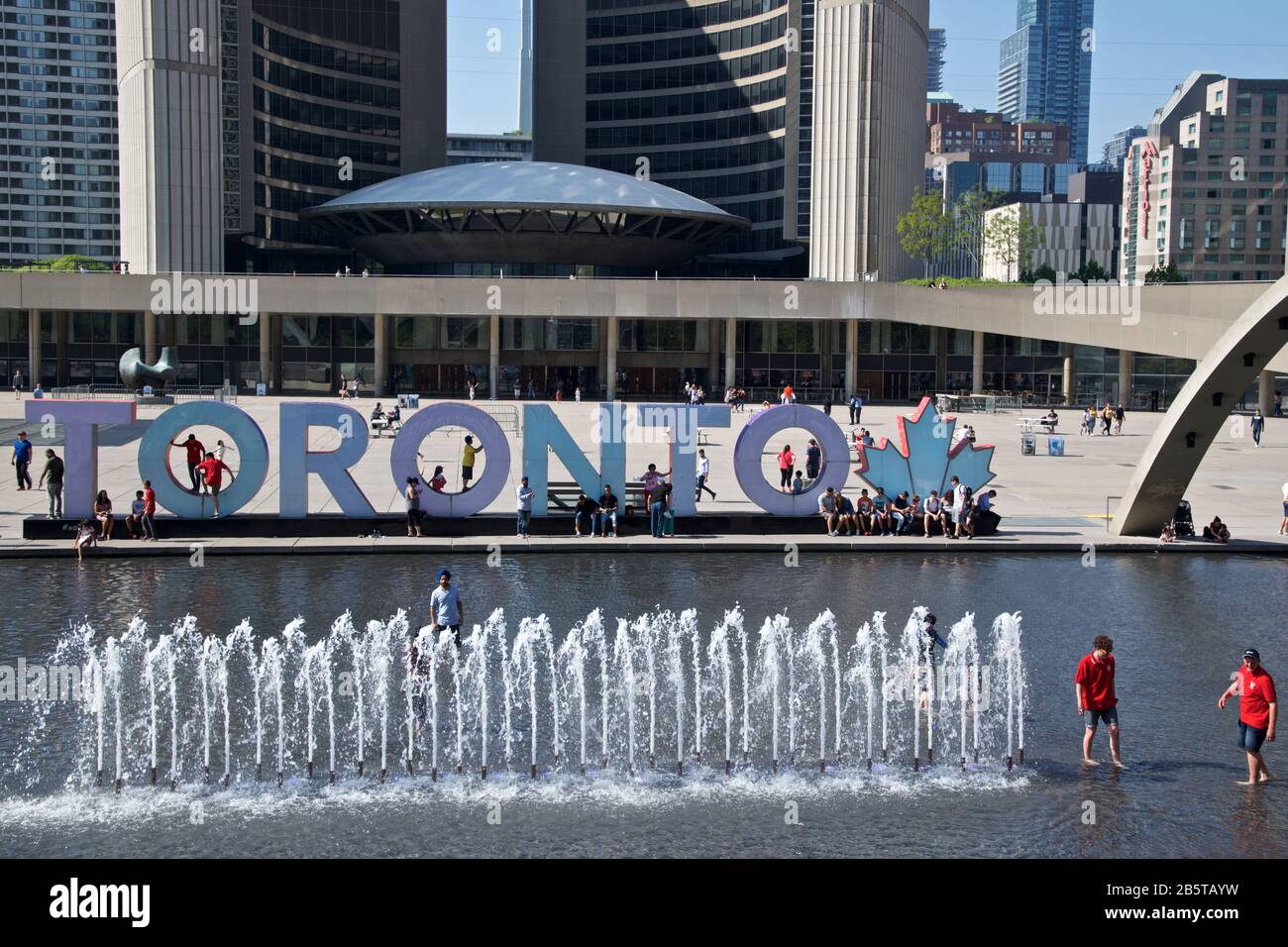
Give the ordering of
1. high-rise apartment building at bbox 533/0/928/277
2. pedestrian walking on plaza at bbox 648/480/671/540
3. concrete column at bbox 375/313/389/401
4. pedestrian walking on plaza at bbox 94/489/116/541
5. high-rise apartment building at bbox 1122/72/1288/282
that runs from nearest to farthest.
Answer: pedestrian walking on plaza at bbox 94/489/116/541
pedestrian walking on plaza at bbox 648/480/671/540
concrete column at bbox 375/313/389/401
high-rise apartment building at bbox 533/0/928/277
high-rise apartment building at bbox 1122/72/1288/282

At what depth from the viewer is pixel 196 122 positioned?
87.7 metres

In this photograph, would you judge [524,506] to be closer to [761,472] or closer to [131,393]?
[761,472]

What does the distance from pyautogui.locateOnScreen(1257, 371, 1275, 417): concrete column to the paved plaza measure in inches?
52.4

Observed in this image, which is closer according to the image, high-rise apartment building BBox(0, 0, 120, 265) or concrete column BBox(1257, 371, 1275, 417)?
concrete column BBox(1257, 371, 1275, 417)

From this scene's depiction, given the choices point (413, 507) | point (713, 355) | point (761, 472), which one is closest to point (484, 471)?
point (413, 507)

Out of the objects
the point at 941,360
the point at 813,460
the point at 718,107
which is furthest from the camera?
the point at 718,107

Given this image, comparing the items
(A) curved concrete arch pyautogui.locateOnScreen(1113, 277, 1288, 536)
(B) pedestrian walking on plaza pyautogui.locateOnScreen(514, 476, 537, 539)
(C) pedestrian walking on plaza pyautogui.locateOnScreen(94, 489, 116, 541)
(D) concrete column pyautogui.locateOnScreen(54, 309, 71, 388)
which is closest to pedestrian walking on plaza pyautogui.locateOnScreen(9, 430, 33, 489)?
(C) pedestrian walking on plaza pyautogui.locateOnScreen(94, 489, 116, 541)

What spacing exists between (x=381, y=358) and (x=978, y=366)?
32870 mm

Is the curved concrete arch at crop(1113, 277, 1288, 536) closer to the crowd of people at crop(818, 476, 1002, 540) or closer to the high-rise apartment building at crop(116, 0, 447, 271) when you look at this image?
the crowd of people at crop(818, 476, 1002, 540)

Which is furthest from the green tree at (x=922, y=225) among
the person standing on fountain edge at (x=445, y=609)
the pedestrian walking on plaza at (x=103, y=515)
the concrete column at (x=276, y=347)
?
the person standing on fountain edge at (x=445, y=609)

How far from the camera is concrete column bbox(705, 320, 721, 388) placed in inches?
3246

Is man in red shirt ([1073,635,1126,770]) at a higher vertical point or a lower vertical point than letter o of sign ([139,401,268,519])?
lower

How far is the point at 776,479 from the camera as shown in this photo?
4050 centimetres

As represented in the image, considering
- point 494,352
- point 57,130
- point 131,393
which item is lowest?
point 131,393
